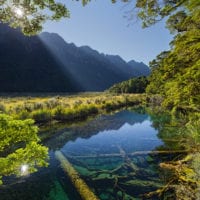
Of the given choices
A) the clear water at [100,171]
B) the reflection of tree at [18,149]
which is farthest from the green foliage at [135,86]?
the reflection of tree at [18,149]

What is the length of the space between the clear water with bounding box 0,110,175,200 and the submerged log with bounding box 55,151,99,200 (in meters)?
0.20

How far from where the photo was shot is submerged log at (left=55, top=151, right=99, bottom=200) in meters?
9.20

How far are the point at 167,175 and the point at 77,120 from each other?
64.0 ft

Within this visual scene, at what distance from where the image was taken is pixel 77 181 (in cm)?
1066

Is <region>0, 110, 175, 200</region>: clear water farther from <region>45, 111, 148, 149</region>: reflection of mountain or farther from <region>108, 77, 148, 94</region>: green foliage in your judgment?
<region>108, 77, 148, 94</region>: green foliage

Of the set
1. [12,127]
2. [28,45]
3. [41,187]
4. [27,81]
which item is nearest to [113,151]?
[41,187]

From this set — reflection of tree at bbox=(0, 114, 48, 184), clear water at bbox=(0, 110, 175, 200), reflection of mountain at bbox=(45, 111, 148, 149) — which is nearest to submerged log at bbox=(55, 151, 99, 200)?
clear water at bbox=(0, 110, 175, 200)

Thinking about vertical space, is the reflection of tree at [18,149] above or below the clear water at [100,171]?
above

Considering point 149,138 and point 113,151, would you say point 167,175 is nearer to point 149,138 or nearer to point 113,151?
point 113,151

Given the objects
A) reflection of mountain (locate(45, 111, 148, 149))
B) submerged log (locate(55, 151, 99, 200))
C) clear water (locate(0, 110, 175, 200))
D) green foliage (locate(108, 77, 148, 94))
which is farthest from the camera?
green foliage (locate(108, 77, 148, 94))

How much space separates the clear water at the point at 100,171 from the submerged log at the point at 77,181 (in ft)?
0.65

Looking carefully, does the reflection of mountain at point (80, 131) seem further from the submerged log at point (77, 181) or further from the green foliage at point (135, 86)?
the green foliage at point (135, 86)

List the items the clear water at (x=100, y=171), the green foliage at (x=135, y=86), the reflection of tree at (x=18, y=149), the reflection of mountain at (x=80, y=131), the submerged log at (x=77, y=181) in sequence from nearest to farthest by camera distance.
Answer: the reflection of tree at (x=18, y=149) < the submerged log at (x=77, y=181) < the clear water at (x=100, y=171) < the reflection of mountain at (x=80, y=131) < the green foliage at (x=135, y=86)

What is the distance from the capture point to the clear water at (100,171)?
952 cm
